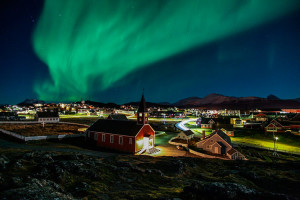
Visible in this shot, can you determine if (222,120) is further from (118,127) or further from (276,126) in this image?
(118,127)

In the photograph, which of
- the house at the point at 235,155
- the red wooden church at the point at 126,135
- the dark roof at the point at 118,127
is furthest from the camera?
the dark roof at the point at 118,127

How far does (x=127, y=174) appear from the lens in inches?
660

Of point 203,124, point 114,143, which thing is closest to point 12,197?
point 114,143

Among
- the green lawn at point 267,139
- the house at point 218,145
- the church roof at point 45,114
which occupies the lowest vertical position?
the green lawn at point 267,139

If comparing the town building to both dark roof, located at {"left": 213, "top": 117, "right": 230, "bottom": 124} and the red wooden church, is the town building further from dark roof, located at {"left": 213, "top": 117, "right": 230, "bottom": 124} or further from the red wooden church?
the red wooden church

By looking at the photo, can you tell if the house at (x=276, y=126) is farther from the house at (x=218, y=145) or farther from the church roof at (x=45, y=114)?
the church roof at (x=45, y=114)

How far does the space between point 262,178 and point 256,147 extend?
29847 millimetres

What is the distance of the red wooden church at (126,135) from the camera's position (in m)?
33.7

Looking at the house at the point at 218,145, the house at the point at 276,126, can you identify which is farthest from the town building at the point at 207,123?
the house at the point at 218,145

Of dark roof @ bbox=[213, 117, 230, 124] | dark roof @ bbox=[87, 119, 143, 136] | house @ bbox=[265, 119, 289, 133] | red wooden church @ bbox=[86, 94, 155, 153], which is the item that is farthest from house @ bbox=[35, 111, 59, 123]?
house @ bbox=[265, 119, 289, 133]

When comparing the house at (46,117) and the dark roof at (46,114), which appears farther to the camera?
the dark roof at (46,114)

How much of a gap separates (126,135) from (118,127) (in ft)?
12.7

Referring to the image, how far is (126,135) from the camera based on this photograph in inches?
1340

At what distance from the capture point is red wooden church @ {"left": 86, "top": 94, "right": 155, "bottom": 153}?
3372cm
